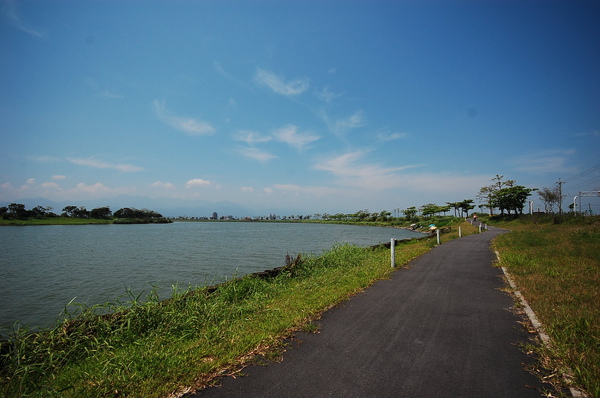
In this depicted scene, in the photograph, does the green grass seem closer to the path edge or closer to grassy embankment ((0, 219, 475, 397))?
grassy embankment ((0, 219, 475, 397))

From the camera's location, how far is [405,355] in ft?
12.5

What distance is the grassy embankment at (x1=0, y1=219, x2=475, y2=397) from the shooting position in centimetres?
332

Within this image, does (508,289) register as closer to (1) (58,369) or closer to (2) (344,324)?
(2) (344,324)

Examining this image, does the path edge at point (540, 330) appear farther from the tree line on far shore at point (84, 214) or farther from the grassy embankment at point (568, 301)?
the tree line on far shore at point (84, 214)

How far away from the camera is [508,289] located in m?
7.27

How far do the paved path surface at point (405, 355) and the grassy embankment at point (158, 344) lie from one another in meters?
0.43

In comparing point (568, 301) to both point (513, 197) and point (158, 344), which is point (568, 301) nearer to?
point (158, 344)

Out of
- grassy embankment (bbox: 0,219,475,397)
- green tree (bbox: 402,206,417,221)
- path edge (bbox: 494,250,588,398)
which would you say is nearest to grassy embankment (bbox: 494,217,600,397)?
path edge (bbox: 494,250,588,398)

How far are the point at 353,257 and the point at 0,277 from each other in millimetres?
18274

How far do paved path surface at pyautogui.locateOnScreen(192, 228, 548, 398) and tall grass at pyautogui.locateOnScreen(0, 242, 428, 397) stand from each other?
0.46 meters

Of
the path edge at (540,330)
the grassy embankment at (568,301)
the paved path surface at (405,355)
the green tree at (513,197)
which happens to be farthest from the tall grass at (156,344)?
the green tree at (513,197)

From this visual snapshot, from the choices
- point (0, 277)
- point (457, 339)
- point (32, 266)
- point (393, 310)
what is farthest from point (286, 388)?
point (32, 266)

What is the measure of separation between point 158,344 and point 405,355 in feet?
12.8

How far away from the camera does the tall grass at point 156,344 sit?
3316 mm
